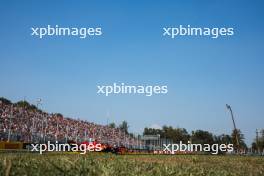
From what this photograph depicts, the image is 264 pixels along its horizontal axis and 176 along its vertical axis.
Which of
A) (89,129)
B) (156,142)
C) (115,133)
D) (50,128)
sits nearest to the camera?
(50,128)

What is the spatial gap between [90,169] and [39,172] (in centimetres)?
59

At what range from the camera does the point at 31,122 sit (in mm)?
54219

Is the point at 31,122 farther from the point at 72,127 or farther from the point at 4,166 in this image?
the point at 4,166

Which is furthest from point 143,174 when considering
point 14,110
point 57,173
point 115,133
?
point 115,133

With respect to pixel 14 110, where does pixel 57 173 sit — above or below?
below

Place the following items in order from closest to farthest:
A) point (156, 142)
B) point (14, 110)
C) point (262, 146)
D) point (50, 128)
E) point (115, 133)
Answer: point (14, 110)
point (50, 128)
point (115, 133)
point (156, 142)
point (262, 146)

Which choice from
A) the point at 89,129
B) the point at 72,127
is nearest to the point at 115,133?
the point at 89,129

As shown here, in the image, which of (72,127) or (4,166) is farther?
(72,127)

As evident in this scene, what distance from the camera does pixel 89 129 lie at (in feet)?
226

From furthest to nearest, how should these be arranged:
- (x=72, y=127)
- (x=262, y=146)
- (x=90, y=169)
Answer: (x=262, y=146), (x=72, y=127), (x=90, y=169)

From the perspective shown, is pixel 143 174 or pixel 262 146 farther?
pixel 262 146

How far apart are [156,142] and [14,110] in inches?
1700

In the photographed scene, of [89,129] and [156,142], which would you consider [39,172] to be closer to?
[89,129]

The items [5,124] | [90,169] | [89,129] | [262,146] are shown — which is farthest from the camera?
[262,146]
